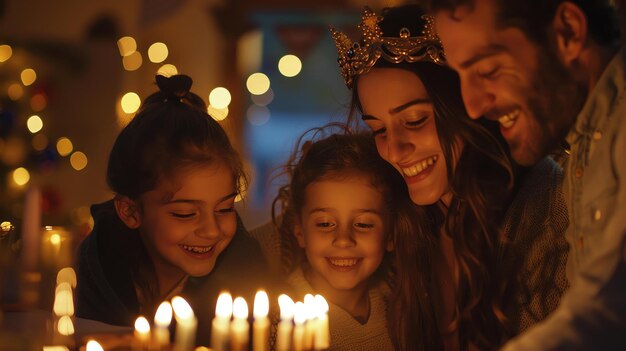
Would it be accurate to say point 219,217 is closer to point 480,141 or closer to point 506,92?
point 480,141

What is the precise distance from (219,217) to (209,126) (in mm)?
321

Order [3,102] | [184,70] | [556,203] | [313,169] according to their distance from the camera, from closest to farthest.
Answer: [556,203] < [313,169] < [3,102] < [184,70]

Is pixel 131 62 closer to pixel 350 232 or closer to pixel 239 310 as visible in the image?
pixel 350 232

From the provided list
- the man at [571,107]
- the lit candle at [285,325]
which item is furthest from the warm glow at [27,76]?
the man at [571,107]

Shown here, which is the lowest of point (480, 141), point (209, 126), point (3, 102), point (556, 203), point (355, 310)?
point (355, 310)

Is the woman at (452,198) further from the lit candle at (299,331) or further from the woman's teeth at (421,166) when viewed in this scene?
the lit candle at (299,331)

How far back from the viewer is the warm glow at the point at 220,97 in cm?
813

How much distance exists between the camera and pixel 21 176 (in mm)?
5855

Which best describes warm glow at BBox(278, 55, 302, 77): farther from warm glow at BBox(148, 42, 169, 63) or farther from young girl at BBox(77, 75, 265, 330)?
young girl at BBox(77, 75, 265, 330)

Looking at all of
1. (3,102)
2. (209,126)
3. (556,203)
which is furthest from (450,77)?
(3,102)

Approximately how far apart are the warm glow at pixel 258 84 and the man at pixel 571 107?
668 centimetres

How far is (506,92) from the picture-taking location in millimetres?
2018

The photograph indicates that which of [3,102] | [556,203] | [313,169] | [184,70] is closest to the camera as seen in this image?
[556,203]

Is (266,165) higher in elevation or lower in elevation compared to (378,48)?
higher
